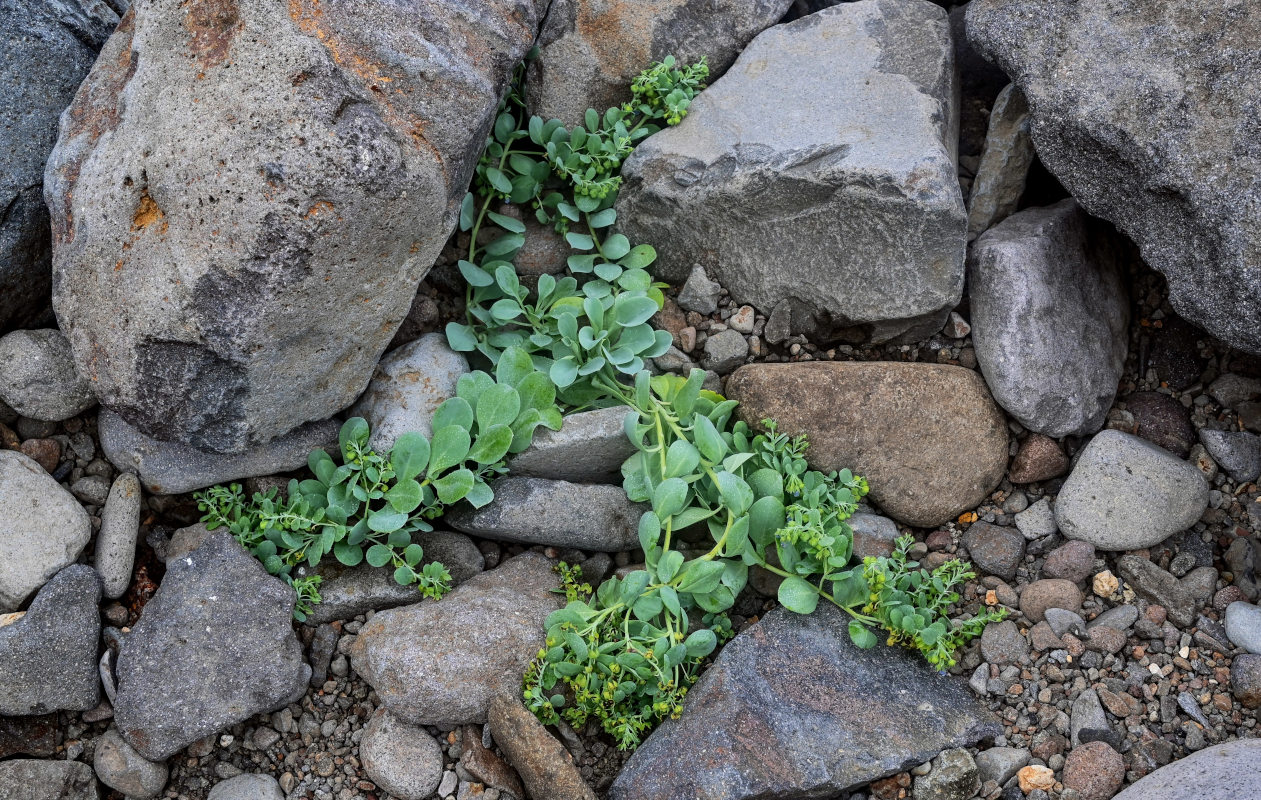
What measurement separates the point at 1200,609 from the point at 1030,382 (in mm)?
738

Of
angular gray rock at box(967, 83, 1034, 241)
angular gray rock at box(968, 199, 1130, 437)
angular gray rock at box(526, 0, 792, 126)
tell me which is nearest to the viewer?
angular gray rock at box(968, 199, 1130, 437)

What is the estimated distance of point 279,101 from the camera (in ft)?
8.01

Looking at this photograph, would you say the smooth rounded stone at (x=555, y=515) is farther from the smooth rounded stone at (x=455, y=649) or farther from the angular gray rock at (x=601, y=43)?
the angular gray rock at (x=601, y=43)

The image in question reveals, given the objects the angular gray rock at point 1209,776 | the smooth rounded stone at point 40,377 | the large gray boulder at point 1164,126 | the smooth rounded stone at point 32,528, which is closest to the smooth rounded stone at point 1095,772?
the angular gray rock at point 1209,776

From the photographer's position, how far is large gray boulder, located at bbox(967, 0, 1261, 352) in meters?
A: 2.51

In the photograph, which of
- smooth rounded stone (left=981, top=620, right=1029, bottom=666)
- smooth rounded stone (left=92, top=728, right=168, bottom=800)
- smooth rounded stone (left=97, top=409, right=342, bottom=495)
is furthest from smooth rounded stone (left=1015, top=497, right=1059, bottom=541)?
smooth rounded stone (left=92, top=728, right=168, bottom=800)

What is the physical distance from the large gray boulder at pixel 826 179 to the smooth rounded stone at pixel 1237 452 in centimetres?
82

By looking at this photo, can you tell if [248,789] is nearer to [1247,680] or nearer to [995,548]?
[995,548]

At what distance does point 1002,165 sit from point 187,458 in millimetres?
2547

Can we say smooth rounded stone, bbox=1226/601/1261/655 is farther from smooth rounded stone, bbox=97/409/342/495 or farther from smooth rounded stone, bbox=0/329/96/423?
smooth rounded stone, bbox=0/329/96/423

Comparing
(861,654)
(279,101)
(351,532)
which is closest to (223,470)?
(351,532)

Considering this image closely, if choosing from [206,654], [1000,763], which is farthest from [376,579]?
[1000,763]

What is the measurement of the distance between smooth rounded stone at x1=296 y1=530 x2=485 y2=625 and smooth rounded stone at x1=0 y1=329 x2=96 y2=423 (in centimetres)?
85

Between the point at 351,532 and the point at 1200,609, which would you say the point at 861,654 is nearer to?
the point at 1200,609
